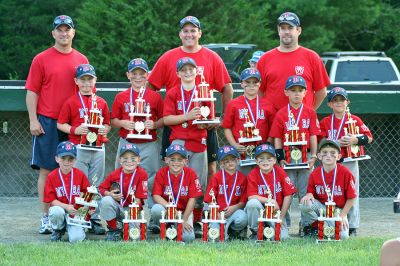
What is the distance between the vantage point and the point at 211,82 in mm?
11383

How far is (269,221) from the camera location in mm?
10516

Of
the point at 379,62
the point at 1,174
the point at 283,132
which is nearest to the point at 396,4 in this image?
the point at 379,62

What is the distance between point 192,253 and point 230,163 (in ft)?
5.00

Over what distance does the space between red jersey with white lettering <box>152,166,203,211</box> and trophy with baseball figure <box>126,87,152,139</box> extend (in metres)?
0.54

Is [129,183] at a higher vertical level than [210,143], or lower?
lower

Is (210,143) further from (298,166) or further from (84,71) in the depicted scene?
(84,71)

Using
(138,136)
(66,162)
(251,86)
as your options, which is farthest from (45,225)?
(251,86)

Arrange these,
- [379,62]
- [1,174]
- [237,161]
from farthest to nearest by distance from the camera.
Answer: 1. [379,62]
2. [1,174]
3. [237,161]

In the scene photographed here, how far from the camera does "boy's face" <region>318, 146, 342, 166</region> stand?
10.8 meters

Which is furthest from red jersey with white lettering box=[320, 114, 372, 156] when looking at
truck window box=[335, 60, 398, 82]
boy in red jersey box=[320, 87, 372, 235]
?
truck window box=[335, 60, 398, 82]

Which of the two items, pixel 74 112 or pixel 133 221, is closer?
pixel 133 221

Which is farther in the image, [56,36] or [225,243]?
[56,36]

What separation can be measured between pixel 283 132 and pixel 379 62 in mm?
10131

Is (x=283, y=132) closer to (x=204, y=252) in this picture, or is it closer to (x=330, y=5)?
(x=204, y=252)
